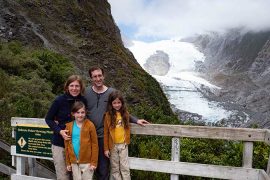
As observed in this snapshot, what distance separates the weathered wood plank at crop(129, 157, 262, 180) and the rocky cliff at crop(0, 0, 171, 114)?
51.2 feet

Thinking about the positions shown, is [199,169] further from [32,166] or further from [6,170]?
[6,170]

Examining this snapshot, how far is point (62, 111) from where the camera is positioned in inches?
218

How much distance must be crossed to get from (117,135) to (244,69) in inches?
5973

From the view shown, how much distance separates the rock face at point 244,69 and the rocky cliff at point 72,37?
61289mm

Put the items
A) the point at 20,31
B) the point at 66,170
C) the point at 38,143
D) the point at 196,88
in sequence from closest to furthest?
the point at 66,170, the point at 38,143, the point at 20,31, the point at 196,88

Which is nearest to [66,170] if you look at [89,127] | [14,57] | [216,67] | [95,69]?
[89,127]

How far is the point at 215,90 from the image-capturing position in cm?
13638

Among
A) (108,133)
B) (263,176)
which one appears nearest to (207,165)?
(263,176)

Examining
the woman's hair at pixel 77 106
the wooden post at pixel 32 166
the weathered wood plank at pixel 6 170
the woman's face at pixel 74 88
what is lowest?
the weathered wood plank at pixel 6 170

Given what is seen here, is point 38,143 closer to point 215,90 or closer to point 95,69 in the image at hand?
point 95,69

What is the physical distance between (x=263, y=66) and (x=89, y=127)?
137880 mm

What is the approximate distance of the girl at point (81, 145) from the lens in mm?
5316

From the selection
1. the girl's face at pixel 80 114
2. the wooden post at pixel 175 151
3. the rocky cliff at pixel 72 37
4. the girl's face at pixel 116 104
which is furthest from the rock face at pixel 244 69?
the girl's face at pixel 80 114

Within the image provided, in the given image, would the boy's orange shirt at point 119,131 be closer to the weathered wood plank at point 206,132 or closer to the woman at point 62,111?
the weathered wood plank at point 206,132
